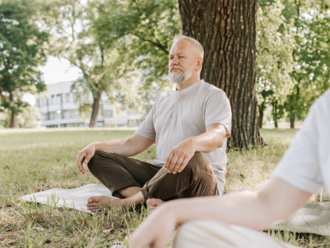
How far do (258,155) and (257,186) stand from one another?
175cm

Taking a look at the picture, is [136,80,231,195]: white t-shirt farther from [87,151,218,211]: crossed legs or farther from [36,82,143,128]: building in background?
[36,82,143,128]: building in background

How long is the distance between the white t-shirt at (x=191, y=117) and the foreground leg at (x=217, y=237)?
1.81 meters

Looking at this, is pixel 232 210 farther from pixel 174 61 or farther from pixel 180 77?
pixel 174 61

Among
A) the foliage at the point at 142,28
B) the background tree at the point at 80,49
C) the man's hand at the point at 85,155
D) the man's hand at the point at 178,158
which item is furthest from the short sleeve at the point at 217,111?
the background tree at the point at 80,49

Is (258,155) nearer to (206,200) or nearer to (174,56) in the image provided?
(174,56)

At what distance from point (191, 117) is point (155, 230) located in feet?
6.70

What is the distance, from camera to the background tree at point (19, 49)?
24.0m

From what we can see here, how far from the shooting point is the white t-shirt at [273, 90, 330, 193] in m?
0.78

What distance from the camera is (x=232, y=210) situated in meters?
0.87

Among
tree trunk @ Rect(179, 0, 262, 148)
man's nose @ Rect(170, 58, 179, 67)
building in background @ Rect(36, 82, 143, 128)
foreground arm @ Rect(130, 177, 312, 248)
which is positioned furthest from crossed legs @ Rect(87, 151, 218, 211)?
building in background @ Rect(36, 82, 143, 128)

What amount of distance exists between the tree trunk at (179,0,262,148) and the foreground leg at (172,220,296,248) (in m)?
4.60

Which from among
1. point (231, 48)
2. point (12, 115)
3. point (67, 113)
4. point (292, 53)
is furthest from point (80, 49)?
point (67, 113)

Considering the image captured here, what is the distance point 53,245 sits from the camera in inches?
75.8

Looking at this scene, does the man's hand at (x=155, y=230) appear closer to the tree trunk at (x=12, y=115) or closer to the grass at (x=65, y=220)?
the grass at (x=65, y=220)
